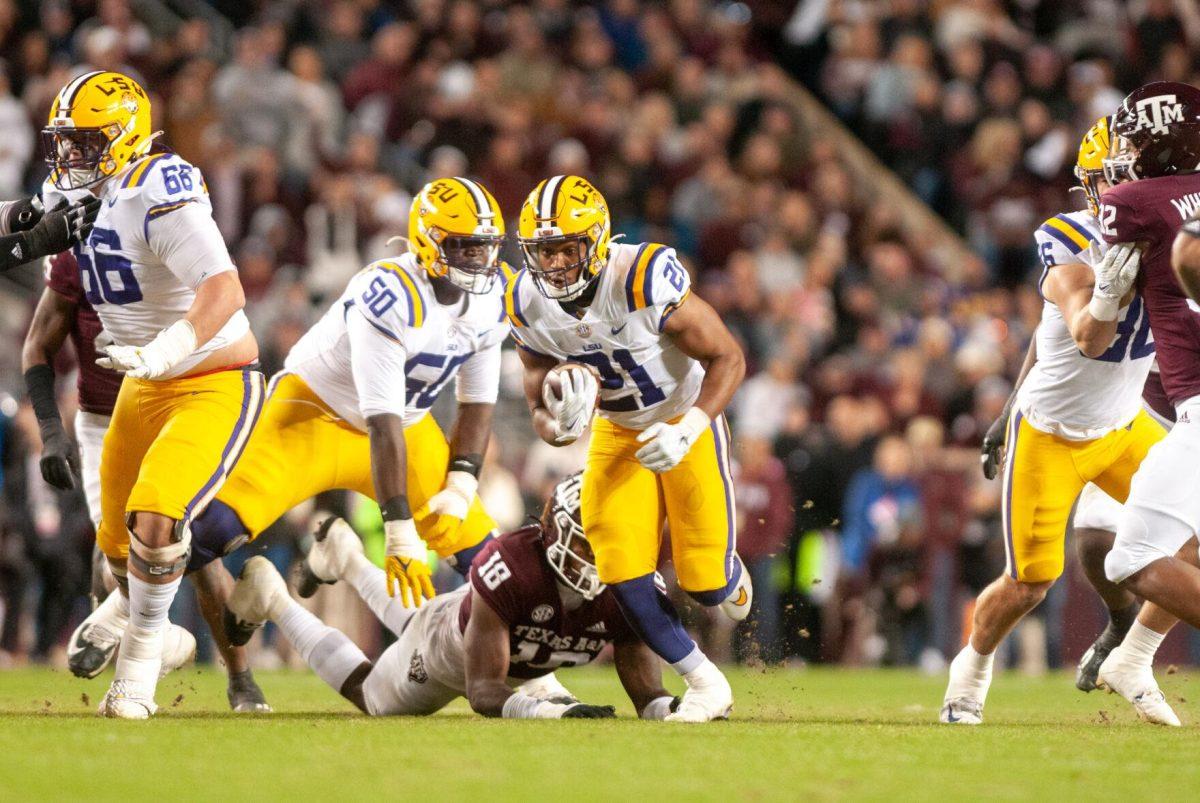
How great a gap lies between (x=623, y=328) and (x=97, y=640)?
2556mm

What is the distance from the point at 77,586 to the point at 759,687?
4333 mm

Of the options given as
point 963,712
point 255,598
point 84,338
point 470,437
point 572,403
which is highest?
point 572,403

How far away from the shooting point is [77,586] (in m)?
10.9

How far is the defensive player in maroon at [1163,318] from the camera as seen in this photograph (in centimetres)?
594

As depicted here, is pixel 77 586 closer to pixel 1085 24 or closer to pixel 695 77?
pixel 695 77

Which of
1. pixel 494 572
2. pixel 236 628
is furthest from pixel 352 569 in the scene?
pixel 494 572

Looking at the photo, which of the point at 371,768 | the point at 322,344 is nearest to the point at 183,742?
the point at 371,768

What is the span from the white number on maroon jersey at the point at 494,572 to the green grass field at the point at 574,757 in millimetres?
503

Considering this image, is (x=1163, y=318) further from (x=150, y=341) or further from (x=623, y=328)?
(x=150, y=341)

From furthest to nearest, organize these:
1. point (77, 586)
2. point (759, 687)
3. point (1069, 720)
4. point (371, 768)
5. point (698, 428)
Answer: point (77, 586) → point (759, 687) → point (1069, 720) → point (698, 428) → point (371, 768)

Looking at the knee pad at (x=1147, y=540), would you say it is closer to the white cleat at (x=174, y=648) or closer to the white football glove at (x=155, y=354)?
the white football glove at (x=155, y=354)

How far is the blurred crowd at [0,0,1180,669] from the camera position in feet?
39.3

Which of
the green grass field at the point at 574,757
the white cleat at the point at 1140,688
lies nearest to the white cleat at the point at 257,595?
the green grass field at the point at 574,757

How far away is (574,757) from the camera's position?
5.17 metres
